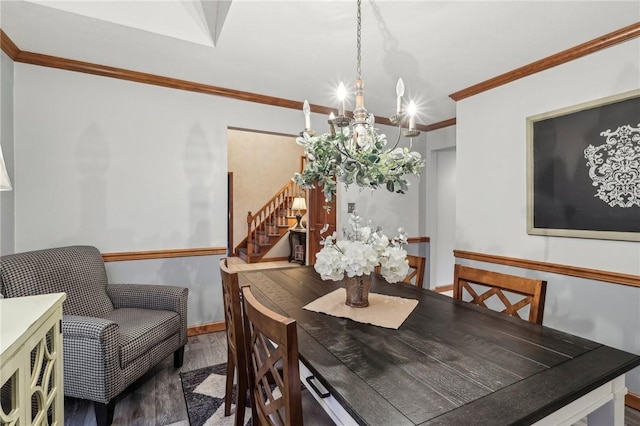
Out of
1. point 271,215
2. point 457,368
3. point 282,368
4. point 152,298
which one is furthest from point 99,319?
point 271,215

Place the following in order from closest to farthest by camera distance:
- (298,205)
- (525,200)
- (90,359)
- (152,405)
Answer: (90,359) → (152,405) → (525,200) → (298,205)

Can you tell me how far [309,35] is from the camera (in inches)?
84.0

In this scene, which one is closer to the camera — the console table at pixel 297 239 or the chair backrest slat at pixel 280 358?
the chair backrest slat at pixel 280 358

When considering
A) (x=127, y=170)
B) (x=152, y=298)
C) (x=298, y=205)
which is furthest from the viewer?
(x=298, y=205)

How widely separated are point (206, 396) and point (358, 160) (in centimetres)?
179

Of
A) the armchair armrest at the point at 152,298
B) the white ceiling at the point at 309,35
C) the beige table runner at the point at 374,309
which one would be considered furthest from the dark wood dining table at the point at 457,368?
the white ceiling at the point at 309,35

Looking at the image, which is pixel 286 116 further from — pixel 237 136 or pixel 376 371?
pixel 237 136

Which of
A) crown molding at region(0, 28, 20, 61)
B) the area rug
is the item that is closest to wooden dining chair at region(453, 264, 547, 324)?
the area rug

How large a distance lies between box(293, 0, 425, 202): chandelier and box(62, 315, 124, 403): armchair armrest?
137 cm

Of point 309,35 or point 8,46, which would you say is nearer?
point 309,35

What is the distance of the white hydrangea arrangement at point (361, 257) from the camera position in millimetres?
1431

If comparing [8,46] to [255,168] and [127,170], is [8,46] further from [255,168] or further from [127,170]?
[255,168]

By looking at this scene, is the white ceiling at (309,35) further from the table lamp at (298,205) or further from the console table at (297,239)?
the table lamp at (298,205)

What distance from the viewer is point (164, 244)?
2.92 meters
